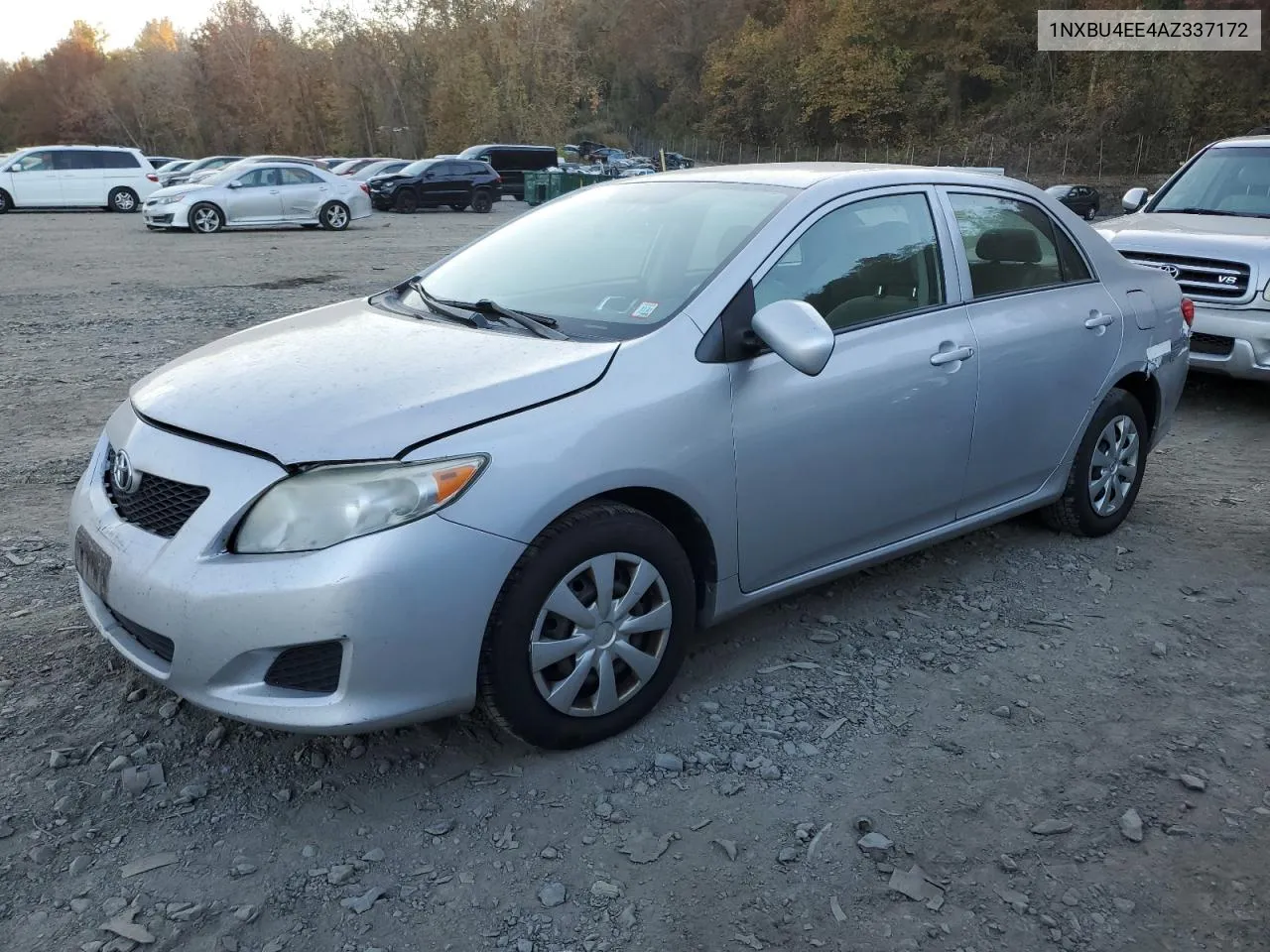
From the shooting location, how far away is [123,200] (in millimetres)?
27734

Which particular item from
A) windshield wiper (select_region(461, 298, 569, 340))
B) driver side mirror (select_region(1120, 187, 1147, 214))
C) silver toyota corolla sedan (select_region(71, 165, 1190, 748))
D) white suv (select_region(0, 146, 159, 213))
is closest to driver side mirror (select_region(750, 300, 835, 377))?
silver toyota corolla sedan (select_region(71, 165, 1190, 748))

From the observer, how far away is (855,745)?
10.5ft

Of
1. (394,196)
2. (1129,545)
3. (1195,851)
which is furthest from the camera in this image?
(394,196)

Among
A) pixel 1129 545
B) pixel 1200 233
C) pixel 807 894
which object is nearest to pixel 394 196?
pixel 1200 233

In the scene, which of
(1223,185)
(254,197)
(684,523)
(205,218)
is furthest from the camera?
(254,197)

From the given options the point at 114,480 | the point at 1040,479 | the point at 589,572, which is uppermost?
the point at 114,480

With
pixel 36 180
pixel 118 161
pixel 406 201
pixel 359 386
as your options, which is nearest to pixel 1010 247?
pixel 359 386

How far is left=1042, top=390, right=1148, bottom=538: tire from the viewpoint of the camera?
15.3 feet

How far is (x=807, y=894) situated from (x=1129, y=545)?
10.00 feet

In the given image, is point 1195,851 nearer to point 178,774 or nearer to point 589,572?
point 589,572

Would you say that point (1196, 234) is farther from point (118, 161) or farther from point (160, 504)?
point (118, 161)

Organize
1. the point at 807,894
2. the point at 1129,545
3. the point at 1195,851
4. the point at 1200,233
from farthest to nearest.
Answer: the point at 1200,233, the point at 1129,545, the point at 1195,851, the point at 807,894

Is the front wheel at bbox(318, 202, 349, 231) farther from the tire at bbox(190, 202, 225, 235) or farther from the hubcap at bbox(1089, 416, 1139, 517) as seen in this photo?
the hubcap at bbox(1089, 416, 1139, 517)

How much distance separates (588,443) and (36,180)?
1129 inches
